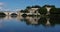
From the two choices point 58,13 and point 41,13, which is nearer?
point 58,13

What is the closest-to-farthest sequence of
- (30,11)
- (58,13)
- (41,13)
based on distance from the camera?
1. (58,13)
2. (41,13)
3. (30,11)

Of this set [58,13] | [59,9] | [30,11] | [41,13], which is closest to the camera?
[58,13]

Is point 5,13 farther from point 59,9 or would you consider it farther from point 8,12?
point 59,9

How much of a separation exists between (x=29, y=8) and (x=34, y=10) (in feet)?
5.75

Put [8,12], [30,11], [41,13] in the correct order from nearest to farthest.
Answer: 1. [41,13]
2. [8,12]
3. [30,11]

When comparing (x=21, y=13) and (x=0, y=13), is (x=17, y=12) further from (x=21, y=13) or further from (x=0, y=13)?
(x=0, y=13)

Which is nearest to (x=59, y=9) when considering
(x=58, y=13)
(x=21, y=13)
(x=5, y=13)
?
(x=58, y=13)

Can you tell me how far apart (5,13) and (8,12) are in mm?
2356

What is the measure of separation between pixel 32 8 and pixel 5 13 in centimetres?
891

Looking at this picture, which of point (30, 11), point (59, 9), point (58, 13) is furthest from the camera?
point (30, 11)

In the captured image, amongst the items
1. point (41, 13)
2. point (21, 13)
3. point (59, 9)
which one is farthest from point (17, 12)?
point (59, 9)

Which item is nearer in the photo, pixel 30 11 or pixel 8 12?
pixel 8 12

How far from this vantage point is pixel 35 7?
66.1 meters

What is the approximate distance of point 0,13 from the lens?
6134cm
